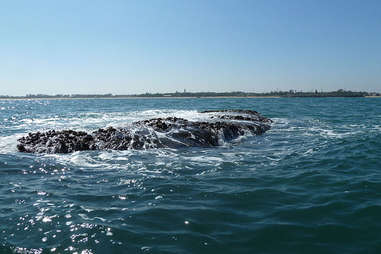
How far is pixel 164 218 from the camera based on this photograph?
20.5 ft

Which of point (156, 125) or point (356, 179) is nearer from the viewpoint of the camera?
point (356, 179)

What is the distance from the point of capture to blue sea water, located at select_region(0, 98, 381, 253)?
5.22m

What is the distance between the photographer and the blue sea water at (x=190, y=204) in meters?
5.22

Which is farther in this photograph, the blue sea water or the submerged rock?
the submerged rock

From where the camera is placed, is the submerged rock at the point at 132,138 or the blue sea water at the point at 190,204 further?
the submerged rock at the point at 132,138

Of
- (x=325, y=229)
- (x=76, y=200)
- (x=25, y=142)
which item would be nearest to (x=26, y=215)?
(x=76, y=200)

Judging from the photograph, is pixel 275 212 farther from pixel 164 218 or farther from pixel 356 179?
pixel 356 179

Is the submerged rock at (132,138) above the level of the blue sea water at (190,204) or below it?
above

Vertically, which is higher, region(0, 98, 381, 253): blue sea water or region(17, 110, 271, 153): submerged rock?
region(17, 110, 271, 153): submerged rock

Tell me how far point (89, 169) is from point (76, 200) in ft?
10.8

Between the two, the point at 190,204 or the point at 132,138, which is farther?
the point at 132,138

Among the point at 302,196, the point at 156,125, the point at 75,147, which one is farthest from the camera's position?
the point at 156,125

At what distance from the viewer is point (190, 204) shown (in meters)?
6.98

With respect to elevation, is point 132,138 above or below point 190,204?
above
